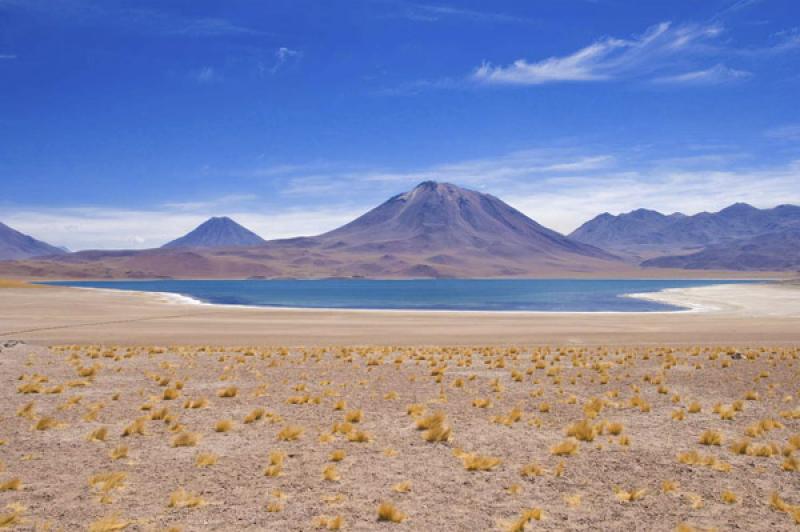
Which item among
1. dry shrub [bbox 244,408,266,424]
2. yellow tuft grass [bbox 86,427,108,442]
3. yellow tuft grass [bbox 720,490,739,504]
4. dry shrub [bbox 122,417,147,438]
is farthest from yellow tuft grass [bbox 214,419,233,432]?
yellow tuft grass [bbox 720,490,739,504]

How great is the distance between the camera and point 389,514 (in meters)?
7.71

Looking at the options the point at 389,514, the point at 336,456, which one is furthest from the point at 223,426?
the point at 389,514

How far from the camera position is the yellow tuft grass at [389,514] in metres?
7.68

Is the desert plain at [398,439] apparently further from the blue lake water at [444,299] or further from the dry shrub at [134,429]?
the blue lake water at [444,299]

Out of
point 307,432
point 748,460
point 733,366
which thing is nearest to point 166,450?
point 307,432

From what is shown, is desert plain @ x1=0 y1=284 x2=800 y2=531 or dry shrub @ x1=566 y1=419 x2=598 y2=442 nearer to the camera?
desert plain @ x1=0 y1=284 x2=800 y2=531

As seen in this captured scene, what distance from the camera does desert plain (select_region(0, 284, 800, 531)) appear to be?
26.2 ft

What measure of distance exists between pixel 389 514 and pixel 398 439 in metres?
4.11

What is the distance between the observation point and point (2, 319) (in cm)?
4188

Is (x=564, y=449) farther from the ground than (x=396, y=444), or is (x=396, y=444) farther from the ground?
(x=564, y=449)

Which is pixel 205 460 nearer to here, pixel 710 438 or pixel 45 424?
pixel 45 424

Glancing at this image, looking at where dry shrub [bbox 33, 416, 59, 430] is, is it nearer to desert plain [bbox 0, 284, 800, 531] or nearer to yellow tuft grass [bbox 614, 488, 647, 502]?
desert plain [bbox 0, 284, 800, 531]

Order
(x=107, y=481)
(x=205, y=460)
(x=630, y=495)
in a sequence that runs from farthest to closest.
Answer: (x=205, y=460) < (x=107, y=481) < (x=630, y=495)

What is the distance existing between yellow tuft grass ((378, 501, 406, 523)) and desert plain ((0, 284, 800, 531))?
0.02 metres
